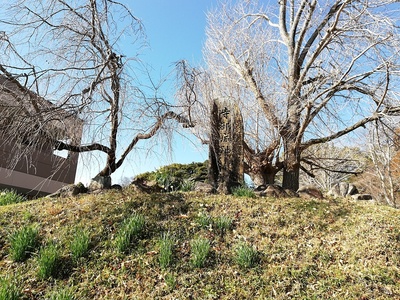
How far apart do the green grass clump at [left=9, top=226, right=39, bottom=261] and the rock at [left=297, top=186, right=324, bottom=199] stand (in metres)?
4.22

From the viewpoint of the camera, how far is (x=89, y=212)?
4.56 meters

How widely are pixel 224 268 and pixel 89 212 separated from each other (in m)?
2.19

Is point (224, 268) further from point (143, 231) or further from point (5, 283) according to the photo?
point (5, 283)

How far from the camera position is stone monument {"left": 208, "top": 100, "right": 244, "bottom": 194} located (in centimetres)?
591

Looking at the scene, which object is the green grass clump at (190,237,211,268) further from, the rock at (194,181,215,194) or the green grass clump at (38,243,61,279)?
the rock at (194,181,215,194)

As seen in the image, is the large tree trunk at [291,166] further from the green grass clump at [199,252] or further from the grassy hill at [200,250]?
the green grass clump at [199,252]

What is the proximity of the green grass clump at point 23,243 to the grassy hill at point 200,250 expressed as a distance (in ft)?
0.08

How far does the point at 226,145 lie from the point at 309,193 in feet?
5.77

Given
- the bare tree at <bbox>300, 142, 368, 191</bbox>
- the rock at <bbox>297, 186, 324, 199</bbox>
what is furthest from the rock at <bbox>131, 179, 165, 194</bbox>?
the bare tree at <bbox>300, 142, 368, 191</bbox>

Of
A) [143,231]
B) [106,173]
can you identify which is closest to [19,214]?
[106,173]

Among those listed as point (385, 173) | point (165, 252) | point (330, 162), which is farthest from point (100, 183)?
point (385, 173)

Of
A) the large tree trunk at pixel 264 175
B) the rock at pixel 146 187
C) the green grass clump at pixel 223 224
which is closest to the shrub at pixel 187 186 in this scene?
the rock at pixel 146 187

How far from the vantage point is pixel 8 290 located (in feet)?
9.87

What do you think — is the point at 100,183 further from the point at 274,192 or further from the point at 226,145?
the point at 274,192
